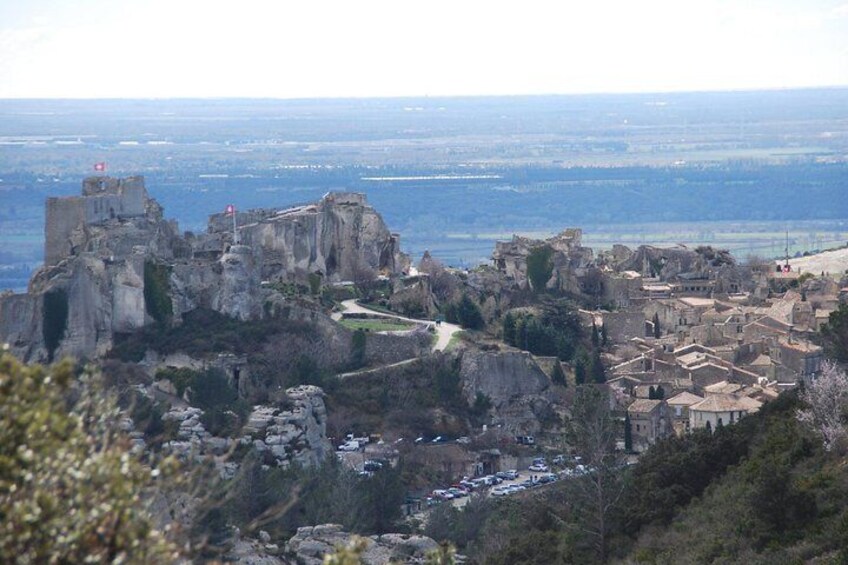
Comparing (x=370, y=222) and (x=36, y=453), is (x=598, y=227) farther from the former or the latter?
(x=36, y=453)

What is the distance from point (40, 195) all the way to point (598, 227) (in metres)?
32.6

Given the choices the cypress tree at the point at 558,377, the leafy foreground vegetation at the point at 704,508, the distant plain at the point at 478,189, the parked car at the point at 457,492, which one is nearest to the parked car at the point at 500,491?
the parked car at the point at 457,492

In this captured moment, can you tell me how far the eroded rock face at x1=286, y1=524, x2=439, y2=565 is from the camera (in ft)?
91.7

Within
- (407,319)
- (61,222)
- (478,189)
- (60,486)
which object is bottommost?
(478,189)

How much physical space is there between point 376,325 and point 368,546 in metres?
14.4

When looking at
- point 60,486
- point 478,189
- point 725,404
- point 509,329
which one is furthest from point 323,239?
point 478,189

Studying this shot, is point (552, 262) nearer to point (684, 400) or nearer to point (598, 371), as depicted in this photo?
point (598, 371)

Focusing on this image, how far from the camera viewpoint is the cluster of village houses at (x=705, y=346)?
38.7m

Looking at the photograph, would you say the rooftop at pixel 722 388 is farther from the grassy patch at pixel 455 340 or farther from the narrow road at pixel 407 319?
the narrow road at pixel 407 319

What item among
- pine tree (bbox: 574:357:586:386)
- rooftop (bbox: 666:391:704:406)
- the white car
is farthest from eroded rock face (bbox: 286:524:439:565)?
pine tree (bbox: 574:357:586:386)

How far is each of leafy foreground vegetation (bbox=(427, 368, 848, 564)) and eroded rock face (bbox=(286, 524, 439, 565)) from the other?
75 centimetres

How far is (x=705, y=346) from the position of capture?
44938 mm

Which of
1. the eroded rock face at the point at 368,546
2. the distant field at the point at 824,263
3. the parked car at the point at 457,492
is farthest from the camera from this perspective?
the distant field at the point at 824,263

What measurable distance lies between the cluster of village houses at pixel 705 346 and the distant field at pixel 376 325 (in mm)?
3979
